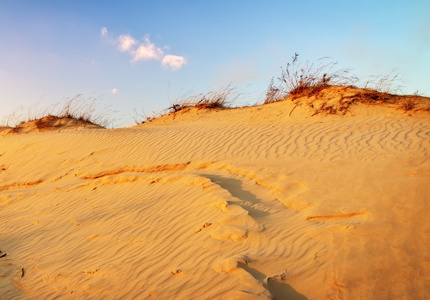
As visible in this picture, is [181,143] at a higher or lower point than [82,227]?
higher

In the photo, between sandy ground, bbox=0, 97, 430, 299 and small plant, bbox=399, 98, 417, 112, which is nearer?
sandy ground, bbox=0, 97, 430, 299

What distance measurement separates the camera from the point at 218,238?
375 cm

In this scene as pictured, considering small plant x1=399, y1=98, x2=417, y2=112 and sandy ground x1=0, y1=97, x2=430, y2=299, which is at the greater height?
small plant x1=399, y1=98, x2=417, y2=112

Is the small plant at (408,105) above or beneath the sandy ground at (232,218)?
above

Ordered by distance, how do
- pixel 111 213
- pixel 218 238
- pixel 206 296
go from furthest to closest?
1. pixel 111 213
2. pixel 218 238
3. pixel 206 296

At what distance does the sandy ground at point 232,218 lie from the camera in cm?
304

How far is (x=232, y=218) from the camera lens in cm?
406

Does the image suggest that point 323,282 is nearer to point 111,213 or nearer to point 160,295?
point 160,295

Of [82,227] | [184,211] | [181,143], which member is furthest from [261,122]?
[82,227]

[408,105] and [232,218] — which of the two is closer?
[232,218]

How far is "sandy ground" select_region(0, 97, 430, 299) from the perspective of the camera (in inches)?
119

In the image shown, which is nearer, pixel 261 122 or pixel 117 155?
pixel 117 155

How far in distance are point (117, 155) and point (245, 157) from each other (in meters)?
3.65

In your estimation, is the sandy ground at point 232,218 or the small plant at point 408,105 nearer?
the sandy ground at point 232,218
